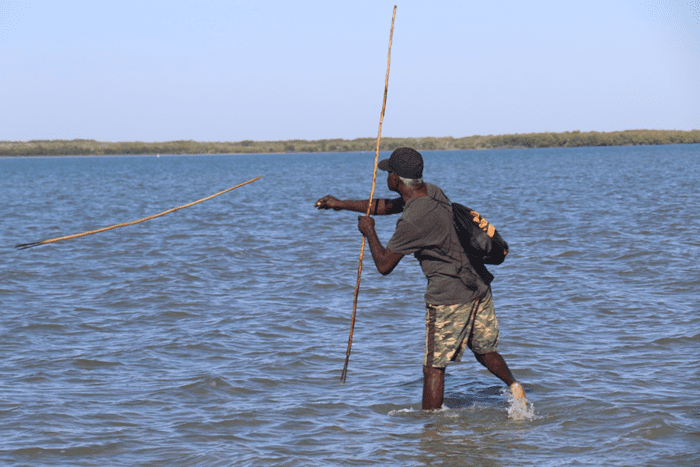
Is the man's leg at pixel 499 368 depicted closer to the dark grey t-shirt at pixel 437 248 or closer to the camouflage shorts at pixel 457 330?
the camouflage shorts at pixel 457 330

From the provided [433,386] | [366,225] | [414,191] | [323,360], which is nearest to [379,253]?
[366,225]

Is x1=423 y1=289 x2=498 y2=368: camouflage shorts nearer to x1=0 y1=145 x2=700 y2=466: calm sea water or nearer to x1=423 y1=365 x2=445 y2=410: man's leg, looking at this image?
x1=423 y1=365 x2=445 y2=410: man's leg

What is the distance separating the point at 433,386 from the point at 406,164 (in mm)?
1765

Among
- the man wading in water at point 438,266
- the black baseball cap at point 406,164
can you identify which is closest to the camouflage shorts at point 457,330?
the man wading in water at point 438,266

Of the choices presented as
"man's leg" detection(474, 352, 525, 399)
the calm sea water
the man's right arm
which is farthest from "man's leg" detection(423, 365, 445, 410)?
the man's right arm

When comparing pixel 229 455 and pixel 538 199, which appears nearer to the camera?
pixel 229 455

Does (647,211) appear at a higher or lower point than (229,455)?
higher

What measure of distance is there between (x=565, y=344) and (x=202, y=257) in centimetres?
935

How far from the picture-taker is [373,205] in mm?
6109

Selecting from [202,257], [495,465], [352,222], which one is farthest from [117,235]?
[495,465]

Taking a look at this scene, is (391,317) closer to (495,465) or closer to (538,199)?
(495,465)

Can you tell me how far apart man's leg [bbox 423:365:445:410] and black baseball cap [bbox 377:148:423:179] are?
1.51 metres

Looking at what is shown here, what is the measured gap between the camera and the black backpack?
18.2 feet

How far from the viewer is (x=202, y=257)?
52.0 ft
